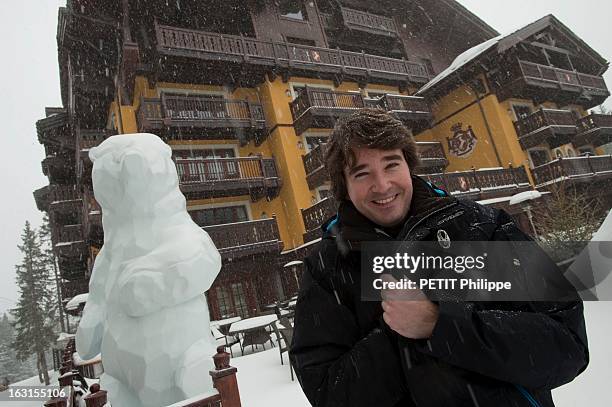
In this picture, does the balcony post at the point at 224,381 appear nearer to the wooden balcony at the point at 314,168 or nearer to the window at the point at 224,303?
the window at the point at 224,303

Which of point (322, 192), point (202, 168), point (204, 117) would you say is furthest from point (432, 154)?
point (202, 168)

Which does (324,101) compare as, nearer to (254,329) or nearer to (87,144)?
(87,144)

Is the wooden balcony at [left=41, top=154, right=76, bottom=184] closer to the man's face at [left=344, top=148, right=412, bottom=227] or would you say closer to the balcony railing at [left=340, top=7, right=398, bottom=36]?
the balcony railing at [left=340, top=7, right=398, bottom=36]

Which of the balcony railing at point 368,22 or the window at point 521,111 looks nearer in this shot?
the window at point 521,111

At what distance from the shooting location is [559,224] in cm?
1059

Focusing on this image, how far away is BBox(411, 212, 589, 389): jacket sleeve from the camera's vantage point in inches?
39.8

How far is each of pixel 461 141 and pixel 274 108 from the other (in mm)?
9735

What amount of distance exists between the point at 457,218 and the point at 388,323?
446mm

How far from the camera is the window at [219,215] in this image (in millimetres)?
14789

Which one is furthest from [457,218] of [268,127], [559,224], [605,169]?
[605,169]

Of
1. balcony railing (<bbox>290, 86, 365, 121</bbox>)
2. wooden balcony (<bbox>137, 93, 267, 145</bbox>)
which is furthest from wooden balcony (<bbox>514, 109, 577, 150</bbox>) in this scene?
wooden balcony (<bbox>137, 93, 267, 145</bbox>)

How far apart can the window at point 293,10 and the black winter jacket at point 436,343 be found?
19906 millimetres

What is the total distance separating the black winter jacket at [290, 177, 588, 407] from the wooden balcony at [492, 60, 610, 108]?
19.6m

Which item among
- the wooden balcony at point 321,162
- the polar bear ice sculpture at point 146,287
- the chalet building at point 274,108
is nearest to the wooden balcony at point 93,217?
the chalet building at point 274,108
